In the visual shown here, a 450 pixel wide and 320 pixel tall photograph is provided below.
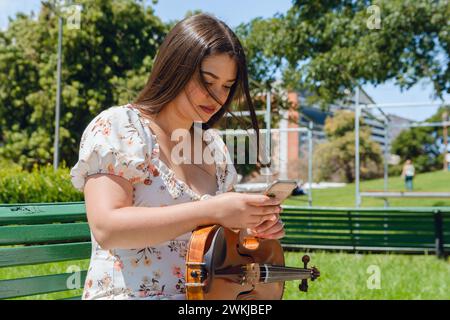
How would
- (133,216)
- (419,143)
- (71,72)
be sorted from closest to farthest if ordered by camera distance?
(133,216) < (71,72) < (419,143)

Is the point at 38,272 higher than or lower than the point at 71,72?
lower

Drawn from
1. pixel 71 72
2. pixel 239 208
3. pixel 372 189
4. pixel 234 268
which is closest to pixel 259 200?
pixel 239 208

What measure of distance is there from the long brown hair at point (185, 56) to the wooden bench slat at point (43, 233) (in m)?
0.77

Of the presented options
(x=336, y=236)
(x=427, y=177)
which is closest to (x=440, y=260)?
(x=336, y=236)

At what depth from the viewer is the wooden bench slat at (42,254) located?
2.35 meters

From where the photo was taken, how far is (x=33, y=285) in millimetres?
2480

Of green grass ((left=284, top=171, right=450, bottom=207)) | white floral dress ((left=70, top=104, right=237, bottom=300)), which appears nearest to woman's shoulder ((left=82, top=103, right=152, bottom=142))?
white floral dress ((left=70, top=104, right=237, bottom=300))

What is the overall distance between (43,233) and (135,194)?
0.89 m

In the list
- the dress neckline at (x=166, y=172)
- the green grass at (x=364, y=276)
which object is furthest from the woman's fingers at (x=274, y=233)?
the green grass at (x=364, y=276)

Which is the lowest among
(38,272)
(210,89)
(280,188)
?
(38,272)

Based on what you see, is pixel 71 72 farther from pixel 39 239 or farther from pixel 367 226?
pixel 39 239

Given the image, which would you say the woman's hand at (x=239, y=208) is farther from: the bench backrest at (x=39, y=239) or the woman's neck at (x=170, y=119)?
the bench backrest at (x=39, y=239)

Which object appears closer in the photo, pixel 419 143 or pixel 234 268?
pixel 234 268

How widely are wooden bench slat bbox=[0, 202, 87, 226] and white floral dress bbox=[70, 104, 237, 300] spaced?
71 centimetres
